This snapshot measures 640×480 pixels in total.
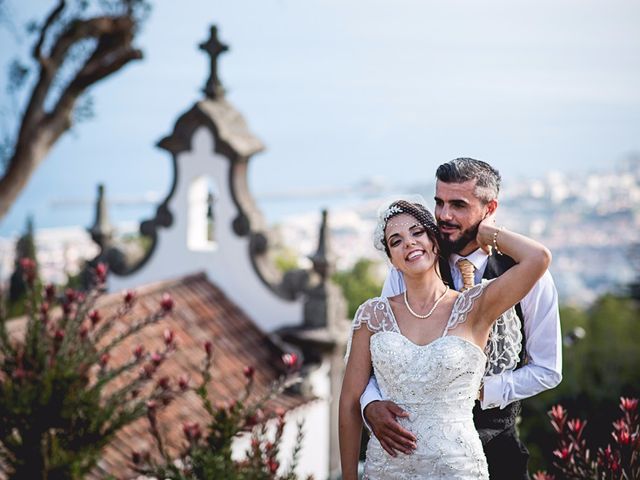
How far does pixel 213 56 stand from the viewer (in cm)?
1185

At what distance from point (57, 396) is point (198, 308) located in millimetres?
5432

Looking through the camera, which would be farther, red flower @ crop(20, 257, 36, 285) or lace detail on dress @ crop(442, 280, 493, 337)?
red flower @ crop(20, 257, 36, 285)

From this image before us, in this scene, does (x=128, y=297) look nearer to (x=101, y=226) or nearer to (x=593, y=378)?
(x=101, y=226)

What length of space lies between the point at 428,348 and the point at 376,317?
278 mm

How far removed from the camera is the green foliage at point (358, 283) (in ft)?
71.9

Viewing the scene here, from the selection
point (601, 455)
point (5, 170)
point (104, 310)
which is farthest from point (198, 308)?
point (601, 455)

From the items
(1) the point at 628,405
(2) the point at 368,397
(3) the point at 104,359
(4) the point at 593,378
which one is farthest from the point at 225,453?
(4) the point at 593,378

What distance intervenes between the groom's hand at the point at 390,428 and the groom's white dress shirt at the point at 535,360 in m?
0.08

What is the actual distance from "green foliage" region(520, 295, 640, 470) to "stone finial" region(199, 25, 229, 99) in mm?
10025

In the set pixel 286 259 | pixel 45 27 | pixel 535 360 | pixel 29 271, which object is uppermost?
pixel 45 27

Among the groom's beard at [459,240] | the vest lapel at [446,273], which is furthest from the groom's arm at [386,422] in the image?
the groom's beard at [459,240]

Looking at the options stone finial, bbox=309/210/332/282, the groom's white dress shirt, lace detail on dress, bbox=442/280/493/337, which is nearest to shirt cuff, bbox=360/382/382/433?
the groom's white dress shirt

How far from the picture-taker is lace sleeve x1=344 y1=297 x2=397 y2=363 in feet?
12.1

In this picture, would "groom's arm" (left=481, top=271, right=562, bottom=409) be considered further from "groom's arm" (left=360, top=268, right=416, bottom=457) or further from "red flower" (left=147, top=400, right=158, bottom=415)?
"red flower" (left=147, top=400, right=158, bottom=415)
